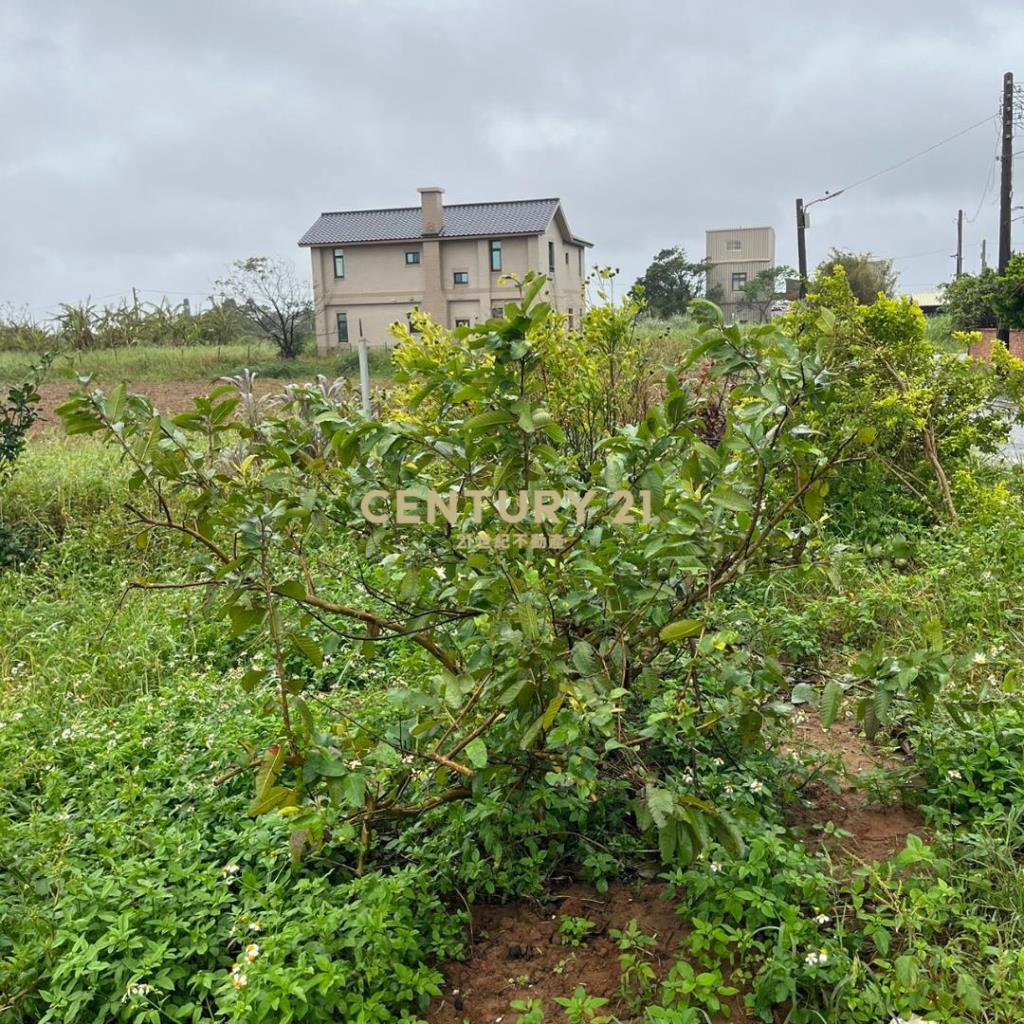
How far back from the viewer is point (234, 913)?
186 centimetres

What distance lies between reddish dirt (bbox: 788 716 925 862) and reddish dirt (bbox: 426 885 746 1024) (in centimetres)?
46

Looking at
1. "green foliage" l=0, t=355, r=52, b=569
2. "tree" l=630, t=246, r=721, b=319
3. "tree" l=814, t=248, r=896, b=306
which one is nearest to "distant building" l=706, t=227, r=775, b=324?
"tree" l=630, t=246, r=721, b=319

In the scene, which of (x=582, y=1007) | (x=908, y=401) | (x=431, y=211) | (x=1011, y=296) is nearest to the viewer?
(x=582, y=1007)

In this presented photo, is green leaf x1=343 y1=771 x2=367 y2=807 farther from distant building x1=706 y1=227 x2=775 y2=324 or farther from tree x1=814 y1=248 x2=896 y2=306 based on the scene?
distant building x1=706 y1=227 x2=775 y2=324

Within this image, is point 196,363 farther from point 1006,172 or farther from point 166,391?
point 1006,172

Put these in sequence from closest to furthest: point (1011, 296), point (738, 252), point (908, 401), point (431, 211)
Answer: point (908, 401), point (1011, 296), point (431, 211), point (738, 252)

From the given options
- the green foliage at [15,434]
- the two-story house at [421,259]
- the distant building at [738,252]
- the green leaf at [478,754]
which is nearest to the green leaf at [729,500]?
the green leaf at [478,754]

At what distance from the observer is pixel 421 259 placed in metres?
26.8

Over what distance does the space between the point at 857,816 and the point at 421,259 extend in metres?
26.2

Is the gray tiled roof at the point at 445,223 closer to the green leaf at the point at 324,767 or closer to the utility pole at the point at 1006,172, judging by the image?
the utility pole at the point at 1006,172

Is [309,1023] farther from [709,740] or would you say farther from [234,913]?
[709,740]

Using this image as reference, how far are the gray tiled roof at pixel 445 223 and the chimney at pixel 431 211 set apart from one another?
0.76 ft

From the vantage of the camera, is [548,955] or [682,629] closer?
[682,629]

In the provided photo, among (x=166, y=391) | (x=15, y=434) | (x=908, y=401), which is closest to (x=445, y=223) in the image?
(x=166, y=391)
